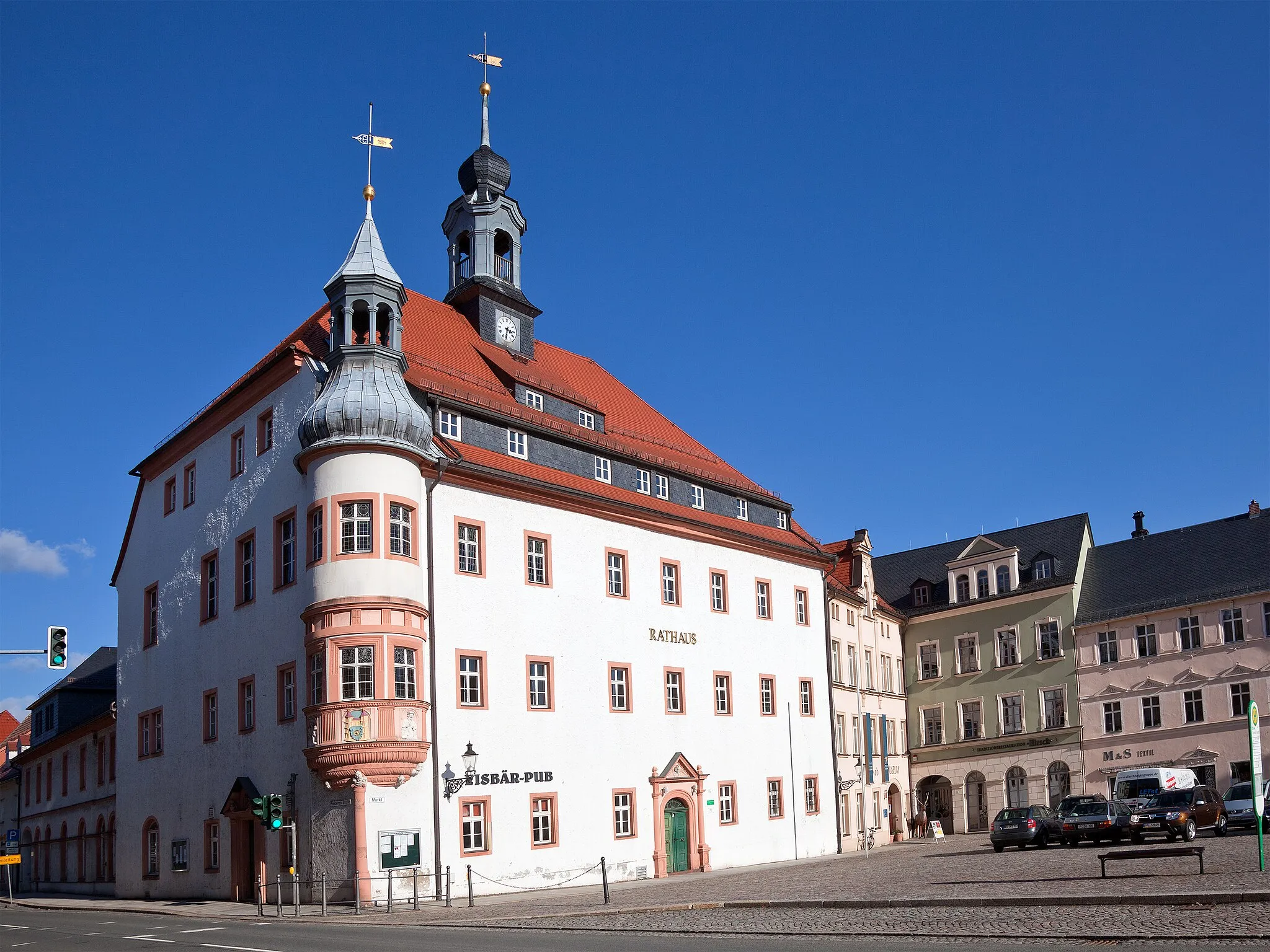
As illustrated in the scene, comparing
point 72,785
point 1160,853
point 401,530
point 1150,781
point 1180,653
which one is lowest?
point 1150,781

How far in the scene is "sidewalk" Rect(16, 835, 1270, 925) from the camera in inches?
819

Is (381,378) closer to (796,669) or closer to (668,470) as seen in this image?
(668,470)

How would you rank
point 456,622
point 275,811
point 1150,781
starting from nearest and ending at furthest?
point 275,811 → point 456,622 → point 1150,781

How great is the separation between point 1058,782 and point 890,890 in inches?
1293

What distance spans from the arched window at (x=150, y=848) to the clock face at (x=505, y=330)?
1869 cm

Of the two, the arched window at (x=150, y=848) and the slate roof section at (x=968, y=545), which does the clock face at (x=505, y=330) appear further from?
the slate roof section at (x=968, y=545)

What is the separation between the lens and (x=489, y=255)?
45844mm

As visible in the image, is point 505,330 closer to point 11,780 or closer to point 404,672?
point 404,672

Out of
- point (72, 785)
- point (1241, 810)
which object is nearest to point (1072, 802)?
point (1241, 810)

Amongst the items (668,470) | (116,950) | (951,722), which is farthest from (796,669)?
(116,950)

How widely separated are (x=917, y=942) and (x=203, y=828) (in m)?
25.8

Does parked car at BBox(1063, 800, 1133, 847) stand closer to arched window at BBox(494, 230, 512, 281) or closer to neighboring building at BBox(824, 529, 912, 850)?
neighboring building at BBox(824, 529, 912, 850)

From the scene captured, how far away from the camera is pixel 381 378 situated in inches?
1340

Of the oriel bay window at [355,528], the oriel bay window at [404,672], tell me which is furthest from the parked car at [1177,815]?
the oriel bay window at [355,528]
